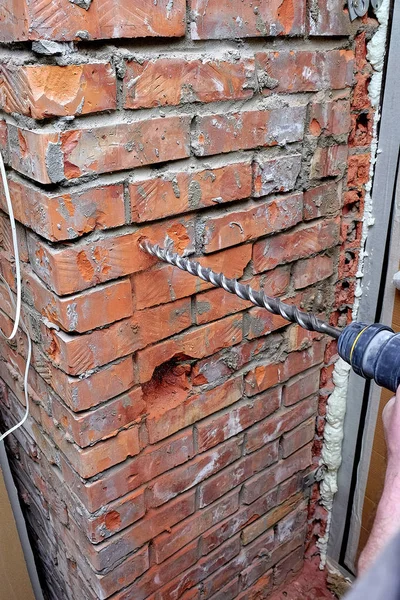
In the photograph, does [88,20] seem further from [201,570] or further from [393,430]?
[201,570]

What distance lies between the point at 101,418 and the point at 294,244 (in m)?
0.56

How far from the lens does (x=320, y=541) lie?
62.4 inches

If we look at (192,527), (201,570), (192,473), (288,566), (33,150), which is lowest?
(288,566)

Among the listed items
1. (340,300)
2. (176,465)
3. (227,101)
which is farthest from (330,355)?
(227,101)

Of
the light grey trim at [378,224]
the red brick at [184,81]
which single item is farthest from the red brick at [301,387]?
the red brick at [184,81]

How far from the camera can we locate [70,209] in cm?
80

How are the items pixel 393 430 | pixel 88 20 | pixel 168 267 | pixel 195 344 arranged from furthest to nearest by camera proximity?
pixel 195 344 < pixel 168 267 < pixel 88 20 < pixel 393 430

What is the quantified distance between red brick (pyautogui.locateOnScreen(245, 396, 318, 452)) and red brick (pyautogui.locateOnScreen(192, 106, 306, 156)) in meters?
0.68

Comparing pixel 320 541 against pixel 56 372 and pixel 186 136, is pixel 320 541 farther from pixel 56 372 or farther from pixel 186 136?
pixel 186 136

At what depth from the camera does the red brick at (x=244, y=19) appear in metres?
0.83

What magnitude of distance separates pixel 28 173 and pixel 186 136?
0.91 ft

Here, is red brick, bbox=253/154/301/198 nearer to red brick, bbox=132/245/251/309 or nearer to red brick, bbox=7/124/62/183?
red brick, bbox=132/245/251/309

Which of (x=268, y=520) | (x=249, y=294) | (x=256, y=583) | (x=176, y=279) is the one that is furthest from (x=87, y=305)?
(x=256, y=583)

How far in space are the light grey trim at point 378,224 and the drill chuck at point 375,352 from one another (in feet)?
2.17
